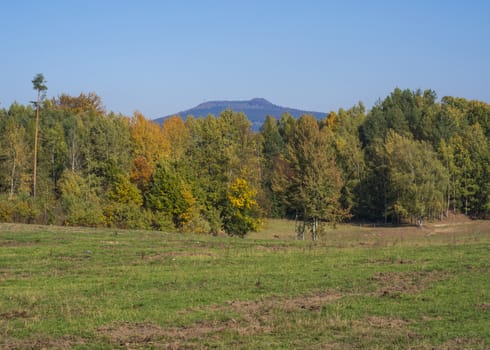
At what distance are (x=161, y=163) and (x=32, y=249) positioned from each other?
41921mm

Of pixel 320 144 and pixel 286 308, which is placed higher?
pixel 320 144

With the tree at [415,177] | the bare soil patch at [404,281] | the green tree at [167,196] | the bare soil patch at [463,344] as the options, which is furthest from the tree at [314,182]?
the bare soil patch at [463,344]

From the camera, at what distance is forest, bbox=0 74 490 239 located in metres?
65.4

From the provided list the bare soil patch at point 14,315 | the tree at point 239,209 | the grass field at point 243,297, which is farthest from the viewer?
the tree at point 239,209

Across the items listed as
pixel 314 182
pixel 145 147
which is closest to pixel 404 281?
pixel 314 182

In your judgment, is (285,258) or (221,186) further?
(221,186)

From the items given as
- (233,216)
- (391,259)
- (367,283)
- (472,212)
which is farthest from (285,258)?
(472,212)

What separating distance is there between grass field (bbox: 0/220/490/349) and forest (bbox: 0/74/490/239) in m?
32.8

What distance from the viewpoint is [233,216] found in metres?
73.4

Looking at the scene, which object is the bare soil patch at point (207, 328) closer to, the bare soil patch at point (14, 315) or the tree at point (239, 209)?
the bare soil patch at point (14, 315)

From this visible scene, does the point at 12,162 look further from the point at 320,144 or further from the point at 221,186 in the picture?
the point at 320,144

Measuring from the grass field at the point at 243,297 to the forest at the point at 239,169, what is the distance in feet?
107

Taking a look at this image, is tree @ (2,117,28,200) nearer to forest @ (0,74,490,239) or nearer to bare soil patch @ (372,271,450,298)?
forest @ (0,74,490,239)

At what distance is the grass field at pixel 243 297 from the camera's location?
14.1 metres
